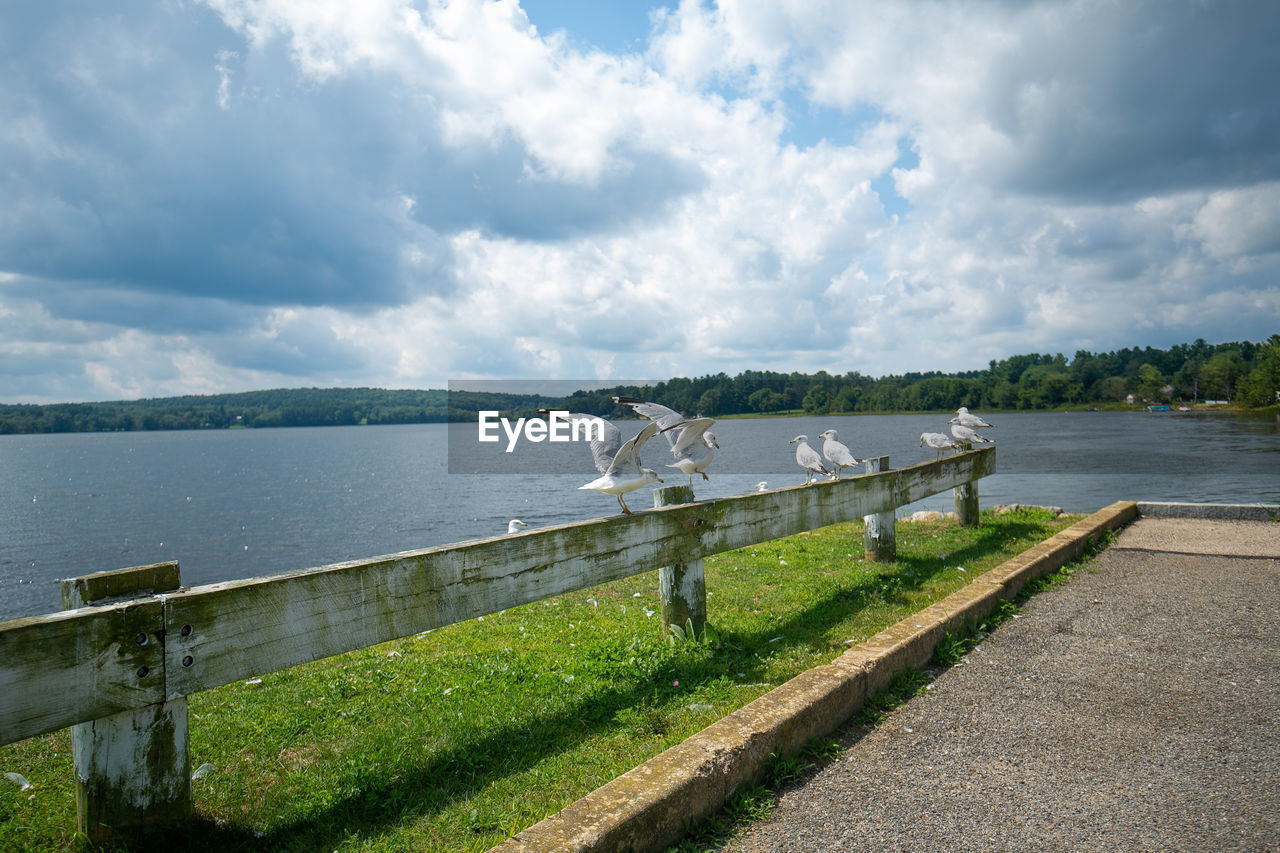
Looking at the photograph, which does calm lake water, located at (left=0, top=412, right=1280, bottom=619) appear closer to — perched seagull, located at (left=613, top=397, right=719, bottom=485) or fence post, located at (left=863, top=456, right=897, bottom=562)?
fence post, located at (left=863, top=456, right=897, bottom=562)

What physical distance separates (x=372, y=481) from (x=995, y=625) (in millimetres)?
47045

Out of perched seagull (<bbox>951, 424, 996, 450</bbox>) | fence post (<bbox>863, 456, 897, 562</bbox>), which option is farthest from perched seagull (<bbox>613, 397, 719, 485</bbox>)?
perched seagull (<bbox>951, 424, 996, 450</bbox>)

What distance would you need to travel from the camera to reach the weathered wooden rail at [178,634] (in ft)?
8.51

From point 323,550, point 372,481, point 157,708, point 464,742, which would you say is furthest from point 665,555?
point 372,481

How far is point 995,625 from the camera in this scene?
224 inches

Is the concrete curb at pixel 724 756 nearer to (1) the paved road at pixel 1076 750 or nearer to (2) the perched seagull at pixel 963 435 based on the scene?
(1) the paved road at pixel 1076 750

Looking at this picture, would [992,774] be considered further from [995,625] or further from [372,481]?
[372,481]

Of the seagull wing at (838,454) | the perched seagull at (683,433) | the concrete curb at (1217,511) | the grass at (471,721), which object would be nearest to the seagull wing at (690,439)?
Result: the perched seagull at (683,433)

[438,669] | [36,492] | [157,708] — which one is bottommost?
[36,492]

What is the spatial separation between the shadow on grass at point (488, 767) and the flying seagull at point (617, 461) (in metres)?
1.22

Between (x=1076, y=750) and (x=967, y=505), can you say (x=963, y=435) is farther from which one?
(x=1076, y=750)

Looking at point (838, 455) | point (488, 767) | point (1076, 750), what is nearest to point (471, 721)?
point (488, 767)

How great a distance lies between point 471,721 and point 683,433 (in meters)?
2.93

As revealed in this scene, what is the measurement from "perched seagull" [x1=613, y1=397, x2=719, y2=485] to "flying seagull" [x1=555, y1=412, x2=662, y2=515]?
0.37 meters
